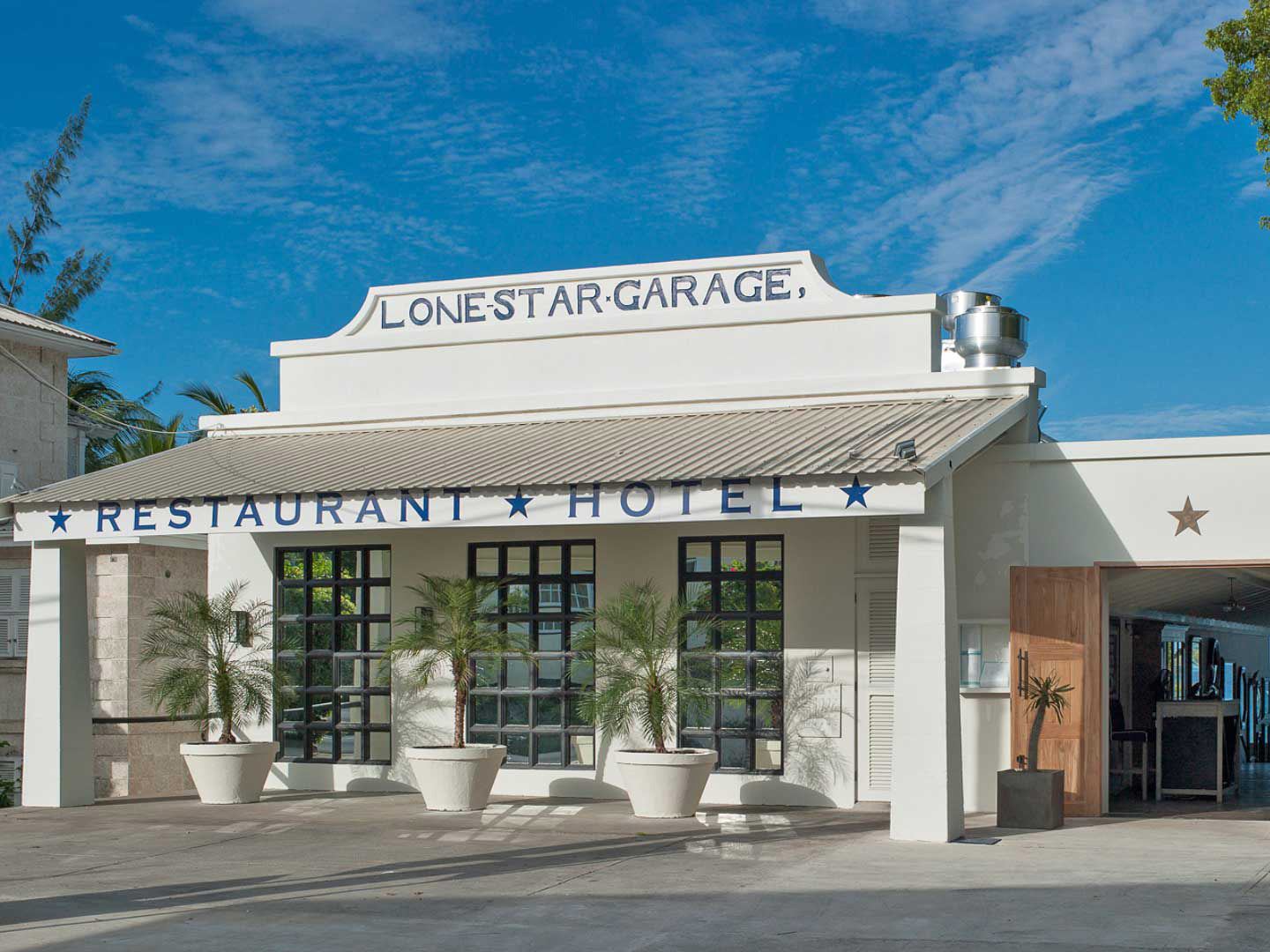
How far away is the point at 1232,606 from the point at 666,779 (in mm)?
9363

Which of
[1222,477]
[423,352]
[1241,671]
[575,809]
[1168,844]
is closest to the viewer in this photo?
[1168,844]

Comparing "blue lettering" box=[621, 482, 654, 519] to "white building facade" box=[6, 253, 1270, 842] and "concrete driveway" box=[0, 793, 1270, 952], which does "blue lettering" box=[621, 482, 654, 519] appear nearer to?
"white building facade" box=[6, 253, 1270, 842]

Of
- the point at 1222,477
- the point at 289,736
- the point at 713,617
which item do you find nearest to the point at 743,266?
the point at 713,617

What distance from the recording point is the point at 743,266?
16453 millimetres

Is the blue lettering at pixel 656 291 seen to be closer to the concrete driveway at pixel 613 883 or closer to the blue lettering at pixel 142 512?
the concrete driveway at pixel 613 883

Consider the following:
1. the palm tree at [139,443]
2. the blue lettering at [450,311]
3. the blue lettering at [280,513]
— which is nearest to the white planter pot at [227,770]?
the blue lettering at [280,513]

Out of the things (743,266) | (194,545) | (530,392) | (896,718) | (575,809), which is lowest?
(575,809)

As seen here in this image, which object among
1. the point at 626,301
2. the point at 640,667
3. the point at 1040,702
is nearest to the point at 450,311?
the point at 626,301

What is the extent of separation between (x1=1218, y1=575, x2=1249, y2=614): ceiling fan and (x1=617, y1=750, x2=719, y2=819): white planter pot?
7271mm

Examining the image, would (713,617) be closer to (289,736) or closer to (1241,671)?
(289,736)

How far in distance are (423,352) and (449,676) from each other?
3.72 metres

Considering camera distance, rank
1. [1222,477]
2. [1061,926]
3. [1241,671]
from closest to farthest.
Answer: [1061,926] → [1222,477] → [1241,671]

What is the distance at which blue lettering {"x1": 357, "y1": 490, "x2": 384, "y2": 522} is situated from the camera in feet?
45.9

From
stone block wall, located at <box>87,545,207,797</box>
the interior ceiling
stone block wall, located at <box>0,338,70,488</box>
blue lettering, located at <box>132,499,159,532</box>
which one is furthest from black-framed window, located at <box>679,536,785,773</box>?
stone block wall, located at <box>0,338,70,488</box>
